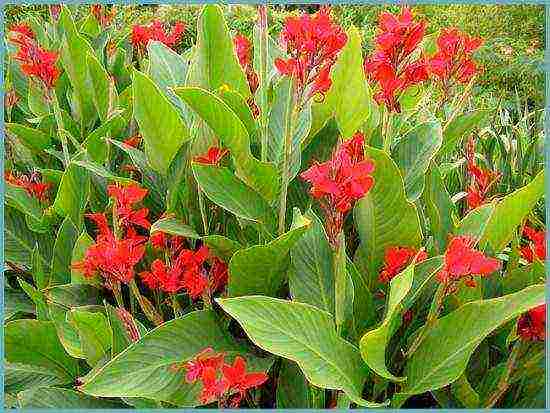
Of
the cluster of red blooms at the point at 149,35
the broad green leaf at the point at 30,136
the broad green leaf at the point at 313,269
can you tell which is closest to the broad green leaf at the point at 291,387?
the broad green leaf at the point at 313,269

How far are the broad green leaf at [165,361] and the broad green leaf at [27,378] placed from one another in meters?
0.37

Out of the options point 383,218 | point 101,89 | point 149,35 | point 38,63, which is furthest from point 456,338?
point 149,35

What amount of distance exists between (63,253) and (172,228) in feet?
1.33

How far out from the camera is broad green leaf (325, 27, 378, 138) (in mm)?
1526

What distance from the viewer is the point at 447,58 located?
1.80 meters

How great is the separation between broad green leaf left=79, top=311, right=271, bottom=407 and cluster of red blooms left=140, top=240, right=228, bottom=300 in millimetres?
59

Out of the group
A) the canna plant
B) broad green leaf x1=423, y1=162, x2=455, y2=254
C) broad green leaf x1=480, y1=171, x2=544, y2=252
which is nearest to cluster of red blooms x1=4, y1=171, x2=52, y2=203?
the canna plant

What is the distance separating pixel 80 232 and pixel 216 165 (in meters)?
0.41

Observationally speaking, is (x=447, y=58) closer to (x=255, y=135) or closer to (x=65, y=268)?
(x=255, y=135)

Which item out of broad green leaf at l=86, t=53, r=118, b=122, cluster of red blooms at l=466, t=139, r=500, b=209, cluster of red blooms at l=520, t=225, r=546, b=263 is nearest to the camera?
cluster of red blooms at l=520, t=225, r=546, b=263

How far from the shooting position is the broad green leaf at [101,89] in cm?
194

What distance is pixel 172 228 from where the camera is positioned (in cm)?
142

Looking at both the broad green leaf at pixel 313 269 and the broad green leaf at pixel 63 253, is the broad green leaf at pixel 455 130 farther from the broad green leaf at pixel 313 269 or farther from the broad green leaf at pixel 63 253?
the broad green leaf at pixel 63 253

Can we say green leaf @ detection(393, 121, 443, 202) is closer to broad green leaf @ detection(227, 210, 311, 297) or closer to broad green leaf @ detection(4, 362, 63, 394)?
broad green leaf @ detection(227, 210, 311, 297)
